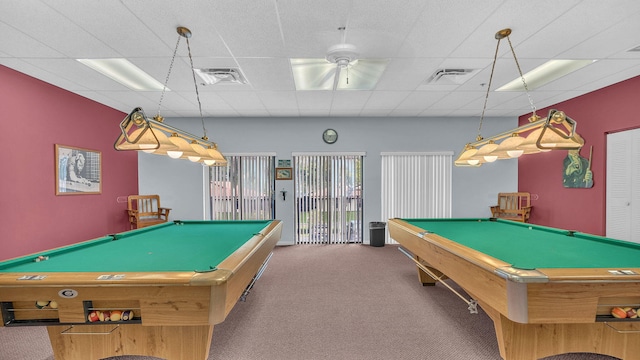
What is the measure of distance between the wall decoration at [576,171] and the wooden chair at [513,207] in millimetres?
710

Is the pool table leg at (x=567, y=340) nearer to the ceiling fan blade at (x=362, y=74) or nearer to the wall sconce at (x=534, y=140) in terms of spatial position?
the wall sconce at (x=534, y=140)

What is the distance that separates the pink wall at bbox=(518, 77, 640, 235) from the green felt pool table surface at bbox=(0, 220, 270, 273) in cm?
518

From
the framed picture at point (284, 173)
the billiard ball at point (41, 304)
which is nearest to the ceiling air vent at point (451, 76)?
the framed picture at point (284, 173)

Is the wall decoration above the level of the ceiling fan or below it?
below

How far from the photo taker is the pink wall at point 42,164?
327 centimetres

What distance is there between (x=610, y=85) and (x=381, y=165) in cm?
372

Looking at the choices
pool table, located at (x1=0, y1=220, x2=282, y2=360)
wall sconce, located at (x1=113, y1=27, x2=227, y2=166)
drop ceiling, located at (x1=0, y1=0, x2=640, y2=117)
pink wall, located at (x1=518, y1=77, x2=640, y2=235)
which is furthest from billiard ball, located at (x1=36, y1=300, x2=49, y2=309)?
pink wall, located at (x1=518, y1=77, x2=640, y2=235)

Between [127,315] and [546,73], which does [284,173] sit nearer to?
[127,315]

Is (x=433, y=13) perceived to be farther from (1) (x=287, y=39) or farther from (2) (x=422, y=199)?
(2) (x=422, y=199)

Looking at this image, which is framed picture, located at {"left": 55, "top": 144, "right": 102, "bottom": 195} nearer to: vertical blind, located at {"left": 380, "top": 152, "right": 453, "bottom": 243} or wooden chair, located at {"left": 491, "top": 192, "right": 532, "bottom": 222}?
vertical blind, located at {"left": 380, "top": 152, "right": 453, "bottom": 243}

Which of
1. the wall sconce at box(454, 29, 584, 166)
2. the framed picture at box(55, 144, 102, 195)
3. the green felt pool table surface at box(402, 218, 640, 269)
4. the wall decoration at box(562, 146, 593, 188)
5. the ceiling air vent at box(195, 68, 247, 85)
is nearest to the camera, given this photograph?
the green felt pool table surface at box(402, 218, 640, 269)

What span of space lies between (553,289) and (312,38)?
2.68 m

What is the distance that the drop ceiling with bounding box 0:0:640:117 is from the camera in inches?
86.7

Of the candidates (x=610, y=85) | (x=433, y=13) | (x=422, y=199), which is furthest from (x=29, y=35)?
(x=610, y=85)
